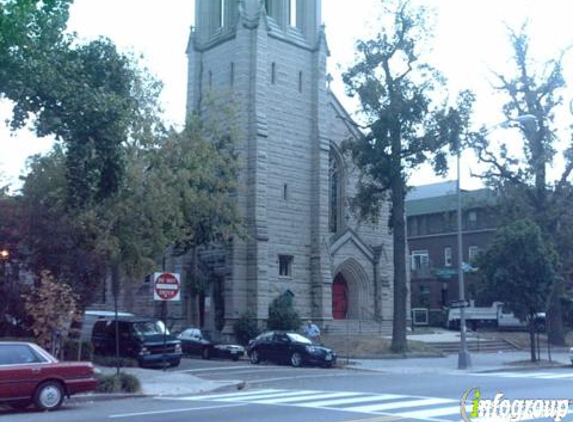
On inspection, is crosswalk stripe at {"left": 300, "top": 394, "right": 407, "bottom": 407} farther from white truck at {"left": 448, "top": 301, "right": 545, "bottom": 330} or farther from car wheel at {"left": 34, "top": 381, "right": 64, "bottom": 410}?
white truck at {"left": 448, "top": 301, "right": 545, "bottom": 330}

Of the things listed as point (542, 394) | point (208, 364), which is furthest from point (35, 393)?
point (208, 364)

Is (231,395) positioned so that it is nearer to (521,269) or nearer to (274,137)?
(521,269)

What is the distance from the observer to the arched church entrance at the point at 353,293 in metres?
48.8

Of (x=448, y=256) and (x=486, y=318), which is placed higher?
(x=448, y=256)

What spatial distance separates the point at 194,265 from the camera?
1668 inches

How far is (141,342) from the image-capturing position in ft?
95.5

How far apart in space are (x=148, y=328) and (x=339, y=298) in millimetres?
20971

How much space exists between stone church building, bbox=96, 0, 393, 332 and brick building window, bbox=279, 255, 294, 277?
5 cm

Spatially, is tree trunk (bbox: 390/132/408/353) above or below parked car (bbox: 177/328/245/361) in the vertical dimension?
above

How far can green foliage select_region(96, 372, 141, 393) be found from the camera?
20453 millimetres

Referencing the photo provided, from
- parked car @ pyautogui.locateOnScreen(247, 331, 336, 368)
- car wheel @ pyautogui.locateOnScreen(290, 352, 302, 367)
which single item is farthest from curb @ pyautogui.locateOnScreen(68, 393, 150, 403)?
car wheel @ pyautogui.locateOnScreen(290, 352, 302, 367)

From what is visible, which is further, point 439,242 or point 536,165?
point 439,242

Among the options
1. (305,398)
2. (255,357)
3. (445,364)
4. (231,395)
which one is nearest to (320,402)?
(305,398)

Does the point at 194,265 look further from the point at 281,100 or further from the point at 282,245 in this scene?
the point at 281,100
